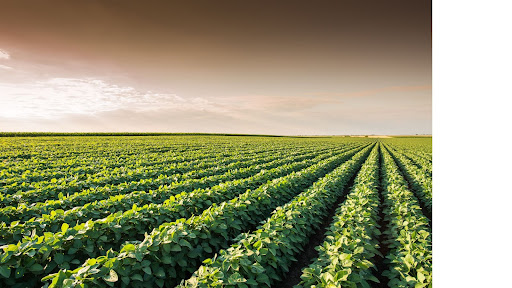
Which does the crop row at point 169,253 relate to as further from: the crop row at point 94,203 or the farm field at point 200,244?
the crop row at point 94,203

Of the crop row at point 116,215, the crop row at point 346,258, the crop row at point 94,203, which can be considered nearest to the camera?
the crop row at point 346,258

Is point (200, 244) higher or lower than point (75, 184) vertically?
lower

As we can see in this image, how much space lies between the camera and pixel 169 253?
175 inches

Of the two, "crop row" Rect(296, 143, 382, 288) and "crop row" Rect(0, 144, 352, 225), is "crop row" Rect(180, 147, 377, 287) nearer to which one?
"crop row" Rect(296, 143, 382, 288)

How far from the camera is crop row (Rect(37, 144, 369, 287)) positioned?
344 cm

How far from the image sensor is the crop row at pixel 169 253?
3443mm
